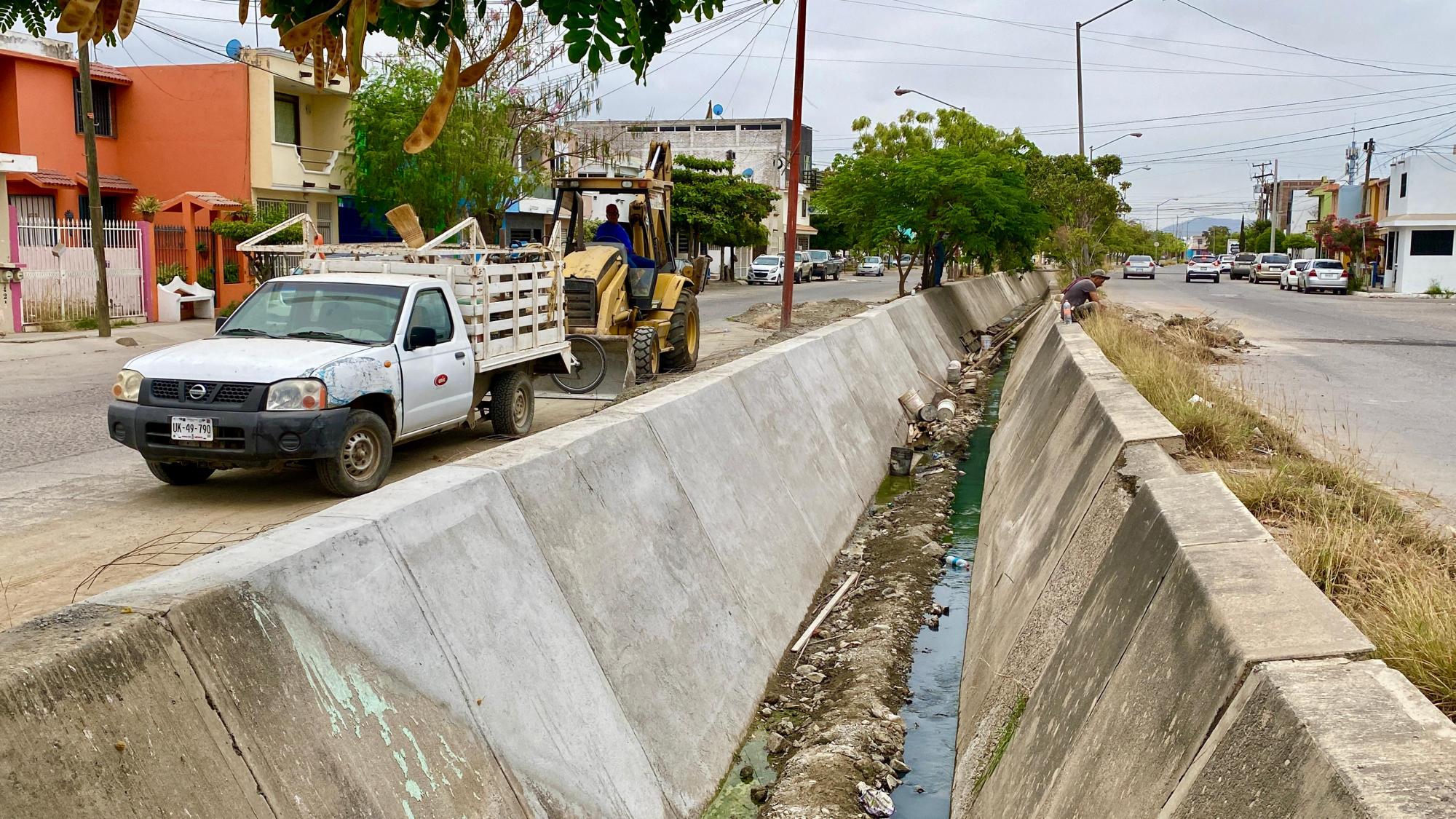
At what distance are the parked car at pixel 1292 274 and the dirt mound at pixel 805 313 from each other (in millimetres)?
27424

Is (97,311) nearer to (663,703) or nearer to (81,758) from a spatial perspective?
(663,703)

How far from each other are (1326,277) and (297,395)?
51.5m

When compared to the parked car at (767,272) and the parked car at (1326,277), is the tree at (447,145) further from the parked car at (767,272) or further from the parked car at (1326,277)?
the parked car at (1326,277)

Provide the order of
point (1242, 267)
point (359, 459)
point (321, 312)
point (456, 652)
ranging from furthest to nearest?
point (1242, 267) < point (321, 312) < point (359, 459) < point (456, 652)

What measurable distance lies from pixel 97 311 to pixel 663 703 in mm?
22881

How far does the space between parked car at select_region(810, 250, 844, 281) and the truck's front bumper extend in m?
57.0

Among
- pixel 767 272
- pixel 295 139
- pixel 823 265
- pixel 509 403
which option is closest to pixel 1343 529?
pixel 509 403

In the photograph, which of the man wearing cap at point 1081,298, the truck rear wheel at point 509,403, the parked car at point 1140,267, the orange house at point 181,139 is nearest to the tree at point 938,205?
the man wearing cap at point 1081,298

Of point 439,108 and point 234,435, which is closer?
point 439,108

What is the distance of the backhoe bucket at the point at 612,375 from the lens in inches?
608

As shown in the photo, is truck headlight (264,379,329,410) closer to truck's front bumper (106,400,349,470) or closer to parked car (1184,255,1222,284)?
truck's front bumper (106,400,349,470)

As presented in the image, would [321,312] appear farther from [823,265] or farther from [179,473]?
[823,265]

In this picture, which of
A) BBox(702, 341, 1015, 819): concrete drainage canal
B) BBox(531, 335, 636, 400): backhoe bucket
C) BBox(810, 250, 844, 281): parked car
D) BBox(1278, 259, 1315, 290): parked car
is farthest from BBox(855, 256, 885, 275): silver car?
BBox(702, 341, 1015, 819): concrete drainage canal

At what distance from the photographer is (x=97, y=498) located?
9.13m
